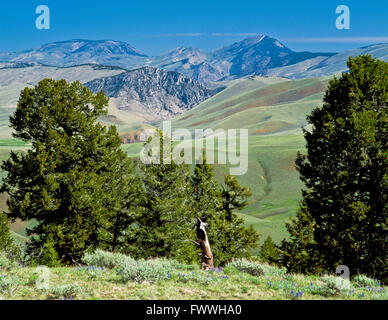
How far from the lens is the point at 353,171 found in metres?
19.0

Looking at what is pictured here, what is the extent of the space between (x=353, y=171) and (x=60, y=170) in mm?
19564

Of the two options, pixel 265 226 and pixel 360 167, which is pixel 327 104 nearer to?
pixel 360 167

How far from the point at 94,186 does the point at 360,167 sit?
17.3 m

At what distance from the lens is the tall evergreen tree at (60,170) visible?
22.4m

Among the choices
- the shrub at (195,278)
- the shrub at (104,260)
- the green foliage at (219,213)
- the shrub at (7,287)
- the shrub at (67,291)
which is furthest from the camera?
the green foliage at (219,213)

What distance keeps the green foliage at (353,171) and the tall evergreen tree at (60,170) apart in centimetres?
1481

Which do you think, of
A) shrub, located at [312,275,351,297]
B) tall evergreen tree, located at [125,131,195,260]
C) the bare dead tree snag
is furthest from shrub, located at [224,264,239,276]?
tall evergreen tree, located at [125,131,195,260]

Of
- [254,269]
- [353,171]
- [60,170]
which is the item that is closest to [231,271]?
[254,269]

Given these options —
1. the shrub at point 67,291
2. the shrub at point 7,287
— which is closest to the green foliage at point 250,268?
the shrub at point 67,291

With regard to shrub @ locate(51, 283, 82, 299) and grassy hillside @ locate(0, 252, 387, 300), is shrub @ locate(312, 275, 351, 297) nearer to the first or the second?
grassy hillside @ locate(0, 252, 387, 300)

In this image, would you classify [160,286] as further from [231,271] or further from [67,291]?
[231,271]

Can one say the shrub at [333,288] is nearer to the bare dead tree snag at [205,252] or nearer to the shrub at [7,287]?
the bare dead tree snag at [205,252]
